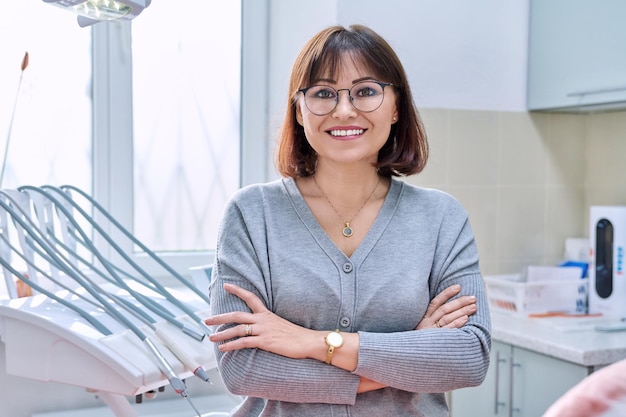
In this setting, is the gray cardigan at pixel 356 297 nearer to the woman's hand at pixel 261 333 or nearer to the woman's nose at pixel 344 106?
the woman's hand at pixel 261 333

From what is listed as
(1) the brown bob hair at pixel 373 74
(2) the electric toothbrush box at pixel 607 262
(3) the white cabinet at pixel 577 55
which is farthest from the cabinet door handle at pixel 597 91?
(1) the brown bob hair at pixel 373 74

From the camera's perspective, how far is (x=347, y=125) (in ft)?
4.69

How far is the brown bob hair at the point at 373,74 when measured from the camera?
56.9 inches

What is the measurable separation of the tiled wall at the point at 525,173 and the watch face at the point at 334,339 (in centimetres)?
126

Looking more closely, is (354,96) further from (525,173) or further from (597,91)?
(525,173)

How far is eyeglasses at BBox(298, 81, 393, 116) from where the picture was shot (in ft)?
4.70

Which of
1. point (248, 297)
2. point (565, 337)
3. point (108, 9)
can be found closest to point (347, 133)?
point (248, 297)

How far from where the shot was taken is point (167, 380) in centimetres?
153

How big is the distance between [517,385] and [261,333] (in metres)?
1.25

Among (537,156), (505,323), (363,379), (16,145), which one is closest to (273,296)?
(363,379)

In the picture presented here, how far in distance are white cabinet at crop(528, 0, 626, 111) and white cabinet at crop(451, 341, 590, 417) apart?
81 centimetres

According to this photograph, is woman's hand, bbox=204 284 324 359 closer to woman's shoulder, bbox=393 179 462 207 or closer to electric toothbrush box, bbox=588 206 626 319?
woman's shoulder, bbox=393 179 462 207

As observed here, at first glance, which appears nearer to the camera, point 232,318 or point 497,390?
point 232,318

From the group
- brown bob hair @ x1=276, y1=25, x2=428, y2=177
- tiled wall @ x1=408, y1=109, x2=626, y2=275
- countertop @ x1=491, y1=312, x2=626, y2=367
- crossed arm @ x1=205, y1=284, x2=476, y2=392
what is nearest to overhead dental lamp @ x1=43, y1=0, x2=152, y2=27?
brown bob hair @ x1=276, y1=25, x2=428, y2=177
